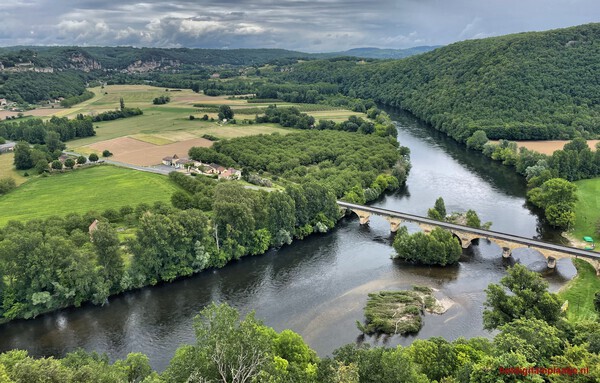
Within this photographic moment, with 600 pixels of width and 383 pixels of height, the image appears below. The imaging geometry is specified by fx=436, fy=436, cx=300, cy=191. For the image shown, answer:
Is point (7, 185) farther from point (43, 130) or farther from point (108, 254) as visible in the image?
point (43, 130)

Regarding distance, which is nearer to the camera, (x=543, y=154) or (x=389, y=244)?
(x=389, y=244)

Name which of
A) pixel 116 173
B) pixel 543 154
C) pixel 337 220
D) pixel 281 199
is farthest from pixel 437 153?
pixel 116 173

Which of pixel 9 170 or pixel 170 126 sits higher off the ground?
pixel 170 126

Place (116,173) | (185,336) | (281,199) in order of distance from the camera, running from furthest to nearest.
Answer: (116,173)
(281,199)
(185,336)

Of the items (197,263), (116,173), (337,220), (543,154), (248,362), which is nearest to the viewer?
(248,362)

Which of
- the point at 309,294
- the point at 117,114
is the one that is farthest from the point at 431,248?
the point at 117,114

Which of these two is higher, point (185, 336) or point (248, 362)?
point (248, 362)

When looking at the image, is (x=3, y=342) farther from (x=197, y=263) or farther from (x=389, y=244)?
(x=389, y=244)

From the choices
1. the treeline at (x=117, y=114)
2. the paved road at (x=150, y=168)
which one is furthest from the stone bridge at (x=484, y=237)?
the treeline at (x=117, y=114)
